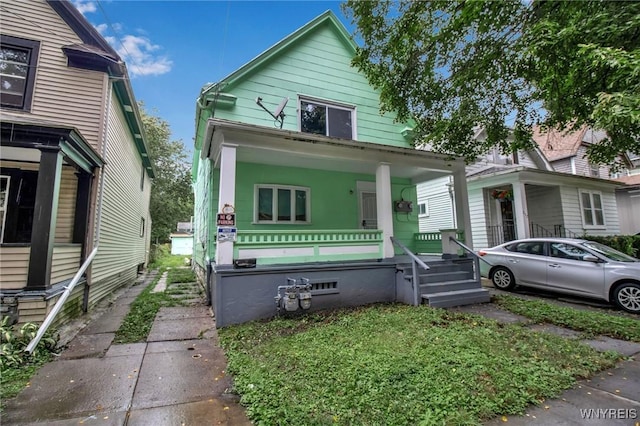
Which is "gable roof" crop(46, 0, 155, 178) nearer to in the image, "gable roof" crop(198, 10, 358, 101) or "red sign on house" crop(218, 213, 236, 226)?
"gable roof" crop(198, 10, 358, 101)

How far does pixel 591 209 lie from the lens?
42.4ft

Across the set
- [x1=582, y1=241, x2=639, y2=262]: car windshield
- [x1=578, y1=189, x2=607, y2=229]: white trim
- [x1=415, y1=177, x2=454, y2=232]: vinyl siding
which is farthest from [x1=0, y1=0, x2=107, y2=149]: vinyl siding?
[x1=578, y1=189, x2=607, y2=229]: white trim

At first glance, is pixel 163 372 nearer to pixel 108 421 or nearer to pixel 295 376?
pixel 108 421

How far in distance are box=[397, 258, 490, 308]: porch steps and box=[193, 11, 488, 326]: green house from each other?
0.38 meters

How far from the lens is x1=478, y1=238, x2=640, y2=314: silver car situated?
611 centimetres

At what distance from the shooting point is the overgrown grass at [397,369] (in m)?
2.61

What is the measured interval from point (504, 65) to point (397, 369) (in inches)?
217

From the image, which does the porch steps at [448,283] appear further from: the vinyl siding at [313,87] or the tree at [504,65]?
the vinyl siding at [313,87]

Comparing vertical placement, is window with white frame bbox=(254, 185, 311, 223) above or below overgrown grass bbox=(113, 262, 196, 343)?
above

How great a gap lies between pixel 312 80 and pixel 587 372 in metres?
8.75

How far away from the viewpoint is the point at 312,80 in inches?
354

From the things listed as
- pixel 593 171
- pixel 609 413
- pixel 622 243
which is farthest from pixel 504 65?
pixel 593 171

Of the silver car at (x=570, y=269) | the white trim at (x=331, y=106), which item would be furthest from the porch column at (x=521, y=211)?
the white trim at (x=331, y=106)

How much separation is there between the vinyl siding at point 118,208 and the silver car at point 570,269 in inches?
404
